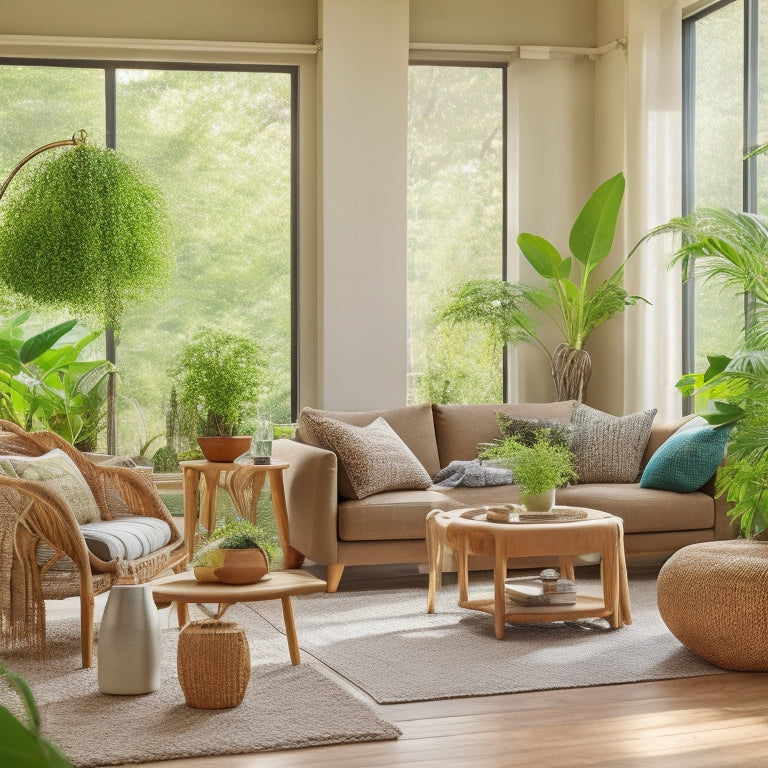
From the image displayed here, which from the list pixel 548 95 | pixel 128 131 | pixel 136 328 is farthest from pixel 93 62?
pixel 548 95

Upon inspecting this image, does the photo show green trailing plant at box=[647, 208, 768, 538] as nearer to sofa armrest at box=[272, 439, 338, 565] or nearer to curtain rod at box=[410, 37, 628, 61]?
curtain rod at box=[410, 37, 628, 61]

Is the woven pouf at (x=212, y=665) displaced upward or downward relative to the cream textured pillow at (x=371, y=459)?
downward

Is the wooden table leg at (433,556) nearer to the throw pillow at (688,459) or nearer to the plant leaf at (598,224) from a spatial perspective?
the throw pillow at (688,459)

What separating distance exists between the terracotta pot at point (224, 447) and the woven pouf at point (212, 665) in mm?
1858

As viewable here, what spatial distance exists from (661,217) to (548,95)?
119cm

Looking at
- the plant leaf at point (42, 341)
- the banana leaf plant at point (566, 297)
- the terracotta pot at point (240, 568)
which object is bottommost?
the terracotta pot at point (240, 568)

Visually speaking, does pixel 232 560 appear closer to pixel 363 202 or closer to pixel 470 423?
pixel 470 423

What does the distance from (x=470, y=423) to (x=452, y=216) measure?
5.21ft

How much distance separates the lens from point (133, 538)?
370cm

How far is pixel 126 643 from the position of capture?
3070 millimetres

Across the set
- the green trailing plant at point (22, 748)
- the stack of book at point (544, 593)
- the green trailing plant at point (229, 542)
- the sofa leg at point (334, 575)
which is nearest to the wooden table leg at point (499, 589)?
the stack of book at point (544, 593)

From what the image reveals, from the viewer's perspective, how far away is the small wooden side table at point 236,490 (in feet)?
15.6

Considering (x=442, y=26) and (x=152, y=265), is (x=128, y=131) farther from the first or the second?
(x=442, y=26)

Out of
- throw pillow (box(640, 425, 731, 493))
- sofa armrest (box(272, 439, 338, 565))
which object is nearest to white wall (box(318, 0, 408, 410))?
sofa armrest (box(272, 439, 338, 565))
